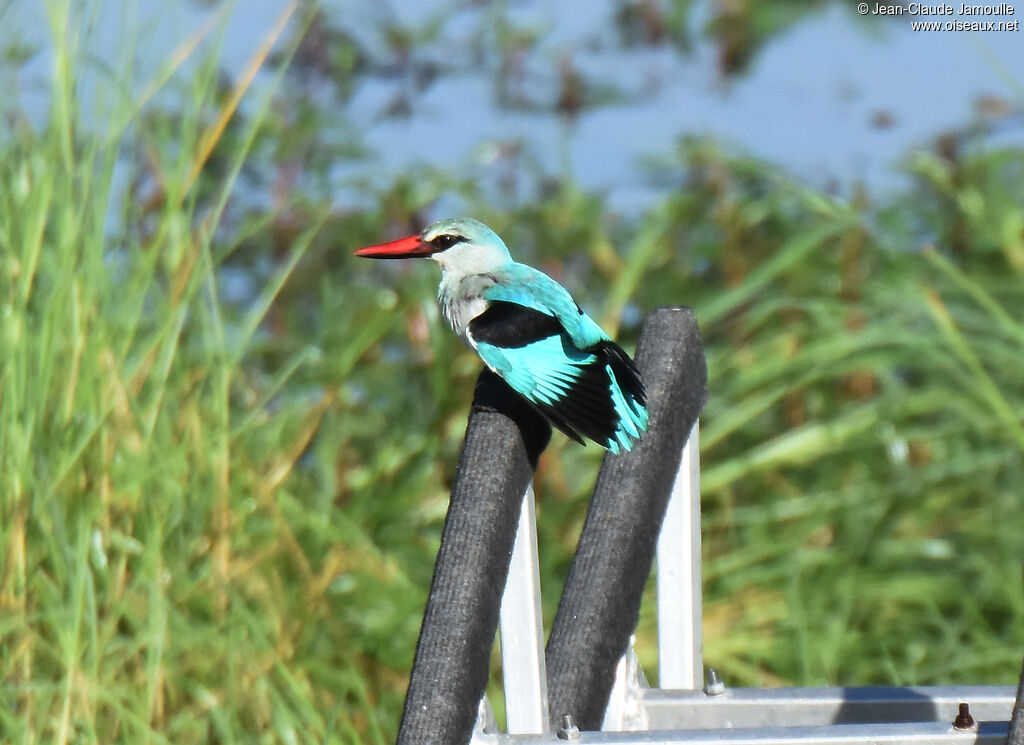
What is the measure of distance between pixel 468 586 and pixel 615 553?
0.35 m

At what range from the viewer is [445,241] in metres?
2.38

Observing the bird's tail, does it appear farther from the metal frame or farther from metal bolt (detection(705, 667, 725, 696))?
metal bolt (detection(705, 667, 725, 696))

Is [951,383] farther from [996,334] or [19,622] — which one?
[19,622]

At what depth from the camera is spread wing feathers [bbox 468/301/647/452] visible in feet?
5.88

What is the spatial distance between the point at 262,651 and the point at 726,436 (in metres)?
1.83

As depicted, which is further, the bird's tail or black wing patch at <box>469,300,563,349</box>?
black wing patch at <box>469,300,563,349</box>

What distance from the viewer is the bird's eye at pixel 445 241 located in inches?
93.6

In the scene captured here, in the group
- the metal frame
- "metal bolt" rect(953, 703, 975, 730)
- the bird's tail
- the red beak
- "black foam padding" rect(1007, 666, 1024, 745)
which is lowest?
"black foam padding" rect(1007, 666, 1024, 745)

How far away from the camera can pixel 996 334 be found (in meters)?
4.25

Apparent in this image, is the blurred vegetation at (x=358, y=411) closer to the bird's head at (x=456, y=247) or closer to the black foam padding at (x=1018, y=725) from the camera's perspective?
the bird's head at (x=456, y=247)

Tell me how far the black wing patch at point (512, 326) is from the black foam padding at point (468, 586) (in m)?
0.48

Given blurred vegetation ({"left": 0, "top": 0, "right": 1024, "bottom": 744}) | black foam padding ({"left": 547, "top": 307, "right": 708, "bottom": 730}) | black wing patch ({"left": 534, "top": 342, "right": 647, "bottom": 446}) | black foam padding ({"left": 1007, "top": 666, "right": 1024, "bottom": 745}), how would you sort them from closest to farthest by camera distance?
black foam padding ({"left": 1007, "top": 666, "right": 1024, "bottom": 745}) < black foam padding ({"left": 547, "top": 307, "right": 708, "bottom": 730}) < black wing patch ({"left": 534, "top": 342, "right": 647, "bottom": 446}) < blurred vegetation ({"left": 0, "top": 0, "right": 1024, "bottom": 744})

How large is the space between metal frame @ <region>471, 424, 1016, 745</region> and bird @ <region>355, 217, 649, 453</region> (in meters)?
0.15

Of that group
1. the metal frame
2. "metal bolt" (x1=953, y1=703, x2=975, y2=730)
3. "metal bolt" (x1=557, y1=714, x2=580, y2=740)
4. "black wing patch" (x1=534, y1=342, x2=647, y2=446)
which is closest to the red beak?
"black wing patch" (x1=534, y1=342, x2=647, y2=446)
